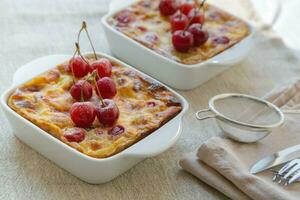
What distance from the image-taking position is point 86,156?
165 cm

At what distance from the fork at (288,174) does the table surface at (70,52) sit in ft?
0.58

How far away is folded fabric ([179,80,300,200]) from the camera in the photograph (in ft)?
5.50

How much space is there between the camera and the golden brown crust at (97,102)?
173 centimetres

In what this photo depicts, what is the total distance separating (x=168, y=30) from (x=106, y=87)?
0.54m

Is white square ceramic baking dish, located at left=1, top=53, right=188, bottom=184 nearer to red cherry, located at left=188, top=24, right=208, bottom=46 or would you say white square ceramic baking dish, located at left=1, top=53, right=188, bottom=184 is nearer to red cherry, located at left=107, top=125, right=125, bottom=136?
red cherry, located at left=107, top=125, right=125, bottom=136

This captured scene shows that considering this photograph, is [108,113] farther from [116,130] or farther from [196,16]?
[196,16]

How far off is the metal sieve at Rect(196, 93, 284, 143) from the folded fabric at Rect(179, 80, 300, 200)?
0.10ft

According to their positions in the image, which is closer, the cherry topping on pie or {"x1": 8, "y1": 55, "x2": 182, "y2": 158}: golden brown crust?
{"x1": 8, "y1": 55, "x2": 182, "y2": 158}: golden brown crust

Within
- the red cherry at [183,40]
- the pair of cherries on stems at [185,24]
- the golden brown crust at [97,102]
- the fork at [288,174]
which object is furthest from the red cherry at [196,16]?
the fork at [288,174]

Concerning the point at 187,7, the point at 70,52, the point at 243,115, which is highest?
the point at 187,7

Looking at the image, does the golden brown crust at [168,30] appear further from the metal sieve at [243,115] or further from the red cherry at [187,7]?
the metal sieve at [243,115]

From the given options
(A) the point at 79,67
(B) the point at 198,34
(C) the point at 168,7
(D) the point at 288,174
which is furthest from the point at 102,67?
(D) the point at 288,174

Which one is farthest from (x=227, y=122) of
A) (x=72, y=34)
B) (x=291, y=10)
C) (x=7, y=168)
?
(x=291, y=10)

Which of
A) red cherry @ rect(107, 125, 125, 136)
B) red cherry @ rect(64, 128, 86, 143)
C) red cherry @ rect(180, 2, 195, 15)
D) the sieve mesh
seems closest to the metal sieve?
the sieve mesh
